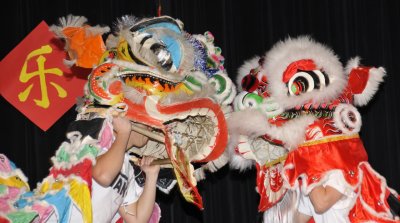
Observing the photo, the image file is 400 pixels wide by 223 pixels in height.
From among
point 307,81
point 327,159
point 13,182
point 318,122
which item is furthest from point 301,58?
point 13,182

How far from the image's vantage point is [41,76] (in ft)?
11.6

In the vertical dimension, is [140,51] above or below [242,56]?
below

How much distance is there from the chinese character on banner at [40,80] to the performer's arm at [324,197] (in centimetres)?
206

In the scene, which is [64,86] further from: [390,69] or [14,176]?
[390,69]

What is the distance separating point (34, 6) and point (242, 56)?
149cm

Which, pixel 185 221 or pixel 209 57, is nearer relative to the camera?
pixel 209 57

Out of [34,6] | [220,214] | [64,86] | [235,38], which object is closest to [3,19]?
[34,6]

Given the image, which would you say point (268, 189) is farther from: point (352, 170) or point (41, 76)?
point (41, 76)

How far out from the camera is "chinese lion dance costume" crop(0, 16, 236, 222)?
5.39 ft

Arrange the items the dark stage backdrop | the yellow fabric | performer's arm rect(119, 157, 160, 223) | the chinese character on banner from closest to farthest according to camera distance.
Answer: the yellow fabric, performer's arm rect(119, 157, 160, 223), the dark stage backdrop, the chinese character on banner

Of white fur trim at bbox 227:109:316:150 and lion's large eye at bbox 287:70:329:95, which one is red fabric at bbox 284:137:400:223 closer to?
white fur trim at bbox 227:109:316:150

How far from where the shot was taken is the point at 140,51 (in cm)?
179

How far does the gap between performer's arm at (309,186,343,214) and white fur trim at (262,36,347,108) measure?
306 millimetres

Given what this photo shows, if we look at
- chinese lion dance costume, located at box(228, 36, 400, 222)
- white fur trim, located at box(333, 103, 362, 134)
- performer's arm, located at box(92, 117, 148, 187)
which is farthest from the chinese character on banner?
white fur trim, located at box(333, 103, 362, 134)
